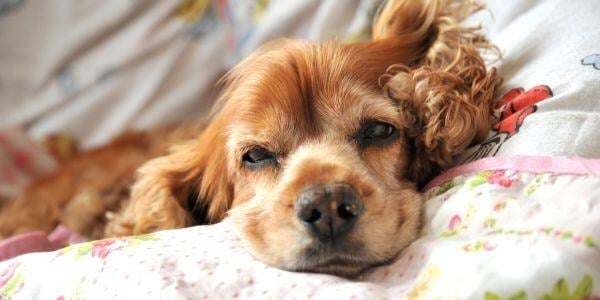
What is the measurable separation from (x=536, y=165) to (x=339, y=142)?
0.49m

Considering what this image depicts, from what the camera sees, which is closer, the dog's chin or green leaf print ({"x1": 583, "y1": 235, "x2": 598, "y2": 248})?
green leaf print ({"x1": 583, "y1": 235, "x2": 598, "y2": 248})

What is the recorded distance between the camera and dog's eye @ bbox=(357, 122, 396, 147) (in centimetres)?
157

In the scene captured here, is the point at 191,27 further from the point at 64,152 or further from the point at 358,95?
the point at 358,95

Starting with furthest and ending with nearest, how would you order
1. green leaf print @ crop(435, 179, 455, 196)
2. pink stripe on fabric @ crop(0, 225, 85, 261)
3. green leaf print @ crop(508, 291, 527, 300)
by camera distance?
1. pink stripe on fabric @ crop(0, 225, 85, 261)
2. green leaf print @ crop(435, 179, 455, 196)
3. green leaf print @ crop(508, 291, 527, 300)

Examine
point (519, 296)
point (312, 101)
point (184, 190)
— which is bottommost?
point (184, 190)

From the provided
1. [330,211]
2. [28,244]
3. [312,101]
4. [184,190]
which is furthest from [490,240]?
[28,244]

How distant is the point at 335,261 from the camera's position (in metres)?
1.30

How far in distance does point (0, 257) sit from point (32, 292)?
493 mm

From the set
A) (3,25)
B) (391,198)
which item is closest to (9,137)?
(3,25)

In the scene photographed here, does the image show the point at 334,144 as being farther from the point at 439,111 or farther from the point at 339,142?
the point at 439,111

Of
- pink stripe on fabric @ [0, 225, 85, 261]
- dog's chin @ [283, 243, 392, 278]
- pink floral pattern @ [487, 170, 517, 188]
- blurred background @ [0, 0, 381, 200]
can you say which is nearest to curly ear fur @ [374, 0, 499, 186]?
pink floral pattern @ [487, 170, 517, 188]

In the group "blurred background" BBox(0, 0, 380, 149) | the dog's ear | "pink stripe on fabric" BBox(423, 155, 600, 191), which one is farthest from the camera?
"blurred background" BBox(0, 0, 380, 149)

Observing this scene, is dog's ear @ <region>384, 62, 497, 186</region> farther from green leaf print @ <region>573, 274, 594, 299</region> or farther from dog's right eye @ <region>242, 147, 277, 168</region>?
green leaf print @ <region>573, 274, 594, 299</region>

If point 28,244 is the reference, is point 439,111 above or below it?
above
